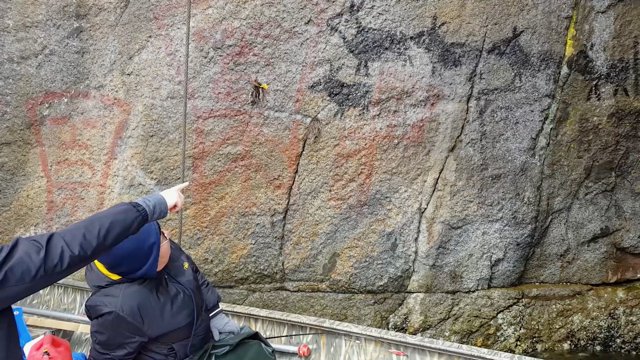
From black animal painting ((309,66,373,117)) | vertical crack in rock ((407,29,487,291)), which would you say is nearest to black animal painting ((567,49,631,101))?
vertical crack in rock ((407,29,487,291))

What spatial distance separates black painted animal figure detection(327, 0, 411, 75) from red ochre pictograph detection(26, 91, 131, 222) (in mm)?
1564

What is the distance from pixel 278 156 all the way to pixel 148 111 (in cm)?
95

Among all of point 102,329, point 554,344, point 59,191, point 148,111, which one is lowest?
point 554,344

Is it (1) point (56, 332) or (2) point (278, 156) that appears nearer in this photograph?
(1) point (56, 332)

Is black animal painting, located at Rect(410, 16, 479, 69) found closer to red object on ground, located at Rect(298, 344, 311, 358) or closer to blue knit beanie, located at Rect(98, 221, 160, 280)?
red object on ground, located at Rect(298, 344, 311, 358)

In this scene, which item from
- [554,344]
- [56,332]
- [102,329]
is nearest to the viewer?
[102,329]

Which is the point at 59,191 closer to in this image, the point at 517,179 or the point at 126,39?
the point at 126,39

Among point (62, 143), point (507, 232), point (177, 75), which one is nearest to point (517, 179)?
point (507, 232)

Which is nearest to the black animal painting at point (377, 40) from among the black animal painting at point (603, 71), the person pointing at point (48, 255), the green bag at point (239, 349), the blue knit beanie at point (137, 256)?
the black animal painting at point (603, 71)

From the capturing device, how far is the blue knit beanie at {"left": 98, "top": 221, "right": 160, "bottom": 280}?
2133mm

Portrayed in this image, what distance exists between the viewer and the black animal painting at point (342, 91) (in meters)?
4.07

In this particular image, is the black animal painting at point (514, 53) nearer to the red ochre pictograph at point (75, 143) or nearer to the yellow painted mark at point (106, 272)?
the red ochre pictograph at point (75, 143)

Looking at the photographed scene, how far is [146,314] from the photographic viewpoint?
2.23m

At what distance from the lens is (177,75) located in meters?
4.13
